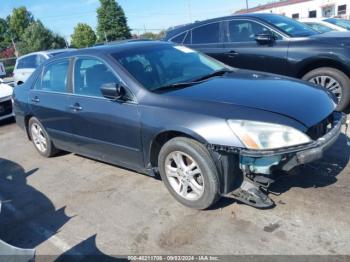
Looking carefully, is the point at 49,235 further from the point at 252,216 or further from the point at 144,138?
the point at 252,216

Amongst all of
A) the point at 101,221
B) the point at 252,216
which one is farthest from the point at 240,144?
the point at 101,221

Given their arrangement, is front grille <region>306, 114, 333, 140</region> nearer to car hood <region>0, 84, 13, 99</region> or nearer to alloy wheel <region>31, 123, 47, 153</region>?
alloy wheel <region>31, 123, 47, 153</region>

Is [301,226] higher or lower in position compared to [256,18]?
lower

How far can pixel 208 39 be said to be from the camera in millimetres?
7371

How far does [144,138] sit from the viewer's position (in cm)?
390

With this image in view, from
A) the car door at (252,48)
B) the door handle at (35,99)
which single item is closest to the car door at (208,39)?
the car door at (252,48)

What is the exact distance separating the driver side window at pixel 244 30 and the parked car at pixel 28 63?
646 centimetres

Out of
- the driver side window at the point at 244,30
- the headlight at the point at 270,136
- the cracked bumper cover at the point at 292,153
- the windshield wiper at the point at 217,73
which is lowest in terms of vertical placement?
the cracked bumper cover at the point at 292,153

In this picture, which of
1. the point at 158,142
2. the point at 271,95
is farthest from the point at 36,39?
the point at 271,95

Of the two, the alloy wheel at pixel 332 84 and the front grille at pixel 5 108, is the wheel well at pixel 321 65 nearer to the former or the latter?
the alloy wheel at pixel 332 84

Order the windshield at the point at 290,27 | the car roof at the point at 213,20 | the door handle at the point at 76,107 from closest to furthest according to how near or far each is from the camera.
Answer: the door handle at the point at 76,107, the windshield at the point at 290,27, the car roof at the point at 213,20

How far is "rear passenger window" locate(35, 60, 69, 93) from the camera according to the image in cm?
503

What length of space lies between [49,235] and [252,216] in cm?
194

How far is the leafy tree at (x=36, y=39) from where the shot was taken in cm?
4591
